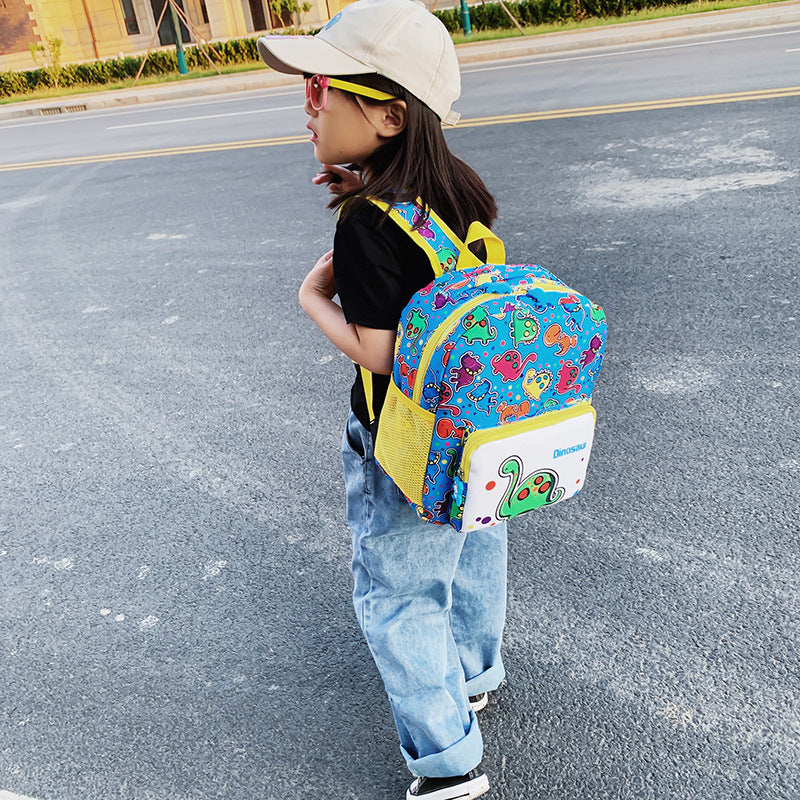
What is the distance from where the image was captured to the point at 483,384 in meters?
1.48

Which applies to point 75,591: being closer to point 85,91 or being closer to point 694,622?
point 694,622

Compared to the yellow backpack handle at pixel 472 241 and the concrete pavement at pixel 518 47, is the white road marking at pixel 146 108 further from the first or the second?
the yellow backpack handle at pixel 472 241

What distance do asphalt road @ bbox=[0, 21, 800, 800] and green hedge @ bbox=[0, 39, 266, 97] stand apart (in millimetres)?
18753

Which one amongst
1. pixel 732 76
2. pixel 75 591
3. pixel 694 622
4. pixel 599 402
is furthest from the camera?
pixel 732 76

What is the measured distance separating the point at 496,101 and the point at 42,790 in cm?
1024

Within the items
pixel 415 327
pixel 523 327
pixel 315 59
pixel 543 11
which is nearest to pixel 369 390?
pixel 415 327

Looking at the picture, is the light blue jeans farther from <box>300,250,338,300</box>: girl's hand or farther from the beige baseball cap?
the beige baseball cap

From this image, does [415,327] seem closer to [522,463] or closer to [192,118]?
[522,463]

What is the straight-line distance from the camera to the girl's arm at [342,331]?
1605 millimetres

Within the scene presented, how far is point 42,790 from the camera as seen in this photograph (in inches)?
83.4

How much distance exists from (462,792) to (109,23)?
39.1 metres

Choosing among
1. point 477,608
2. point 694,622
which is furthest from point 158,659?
point 694,622

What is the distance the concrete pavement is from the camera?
15.4 meters

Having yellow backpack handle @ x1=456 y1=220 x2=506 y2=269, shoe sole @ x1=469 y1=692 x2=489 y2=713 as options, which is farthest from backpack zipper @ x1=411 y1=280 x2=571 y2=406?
shoe sole @ x1=469 y1=692 x2=489 y2=713
